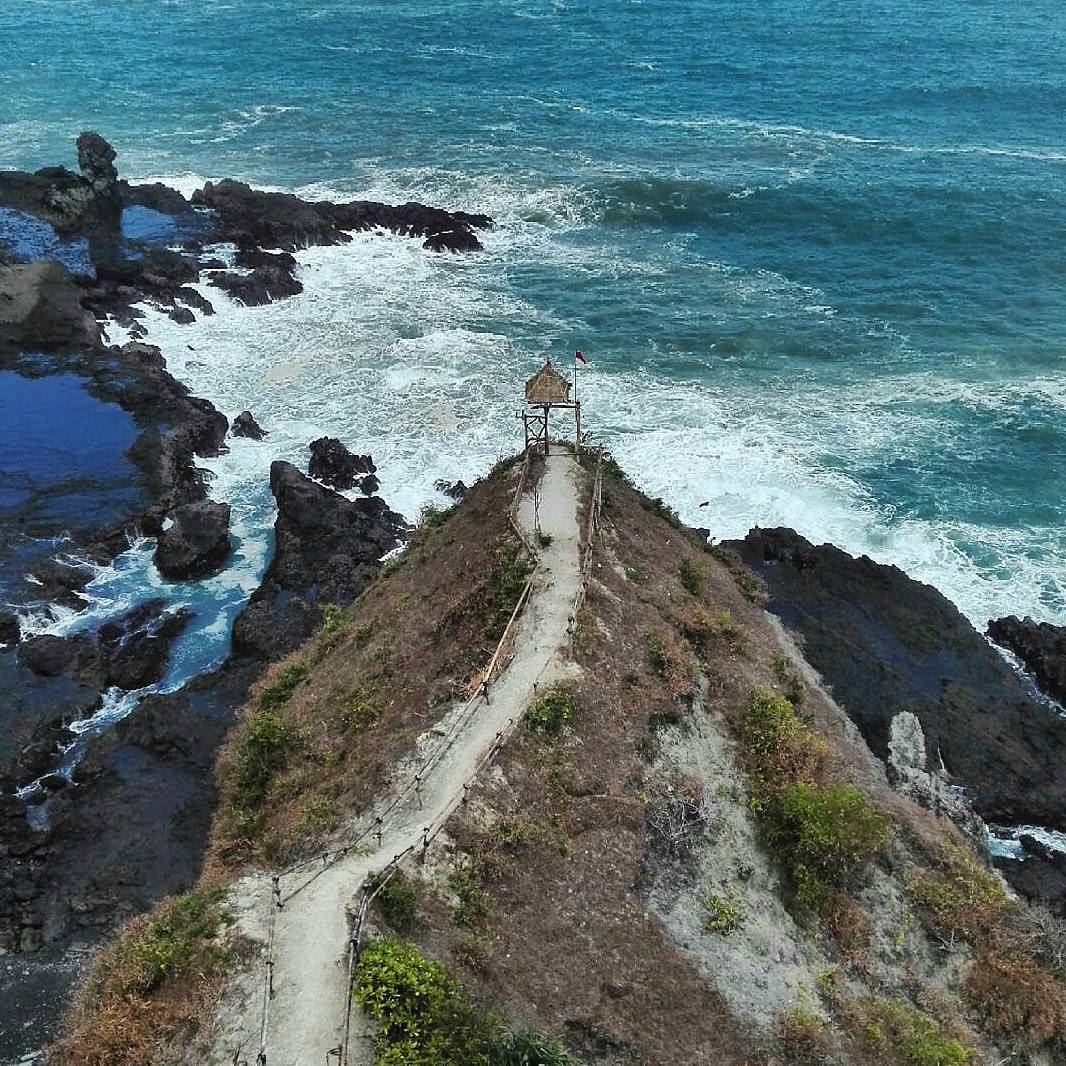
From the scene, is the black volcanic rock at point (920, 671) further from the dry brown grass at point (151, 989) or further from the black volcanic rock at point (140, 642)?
the black volcanic rock at point (140, 642)

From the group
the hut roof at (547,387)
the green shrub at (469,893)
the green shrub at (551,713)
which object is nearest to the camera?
the green shrub at (469,893)

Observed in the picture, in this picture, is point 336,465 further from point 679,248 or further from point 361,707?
point 679,248

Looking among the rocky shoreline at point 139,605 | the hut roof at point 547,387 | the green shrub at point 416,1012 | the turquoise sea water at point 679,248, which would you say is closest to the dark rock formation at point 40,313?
the rocky shoreline at point 139,605

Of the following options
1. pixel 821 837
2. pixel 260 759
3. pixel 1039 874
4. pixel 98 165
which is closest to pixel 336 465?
pixel 260 759

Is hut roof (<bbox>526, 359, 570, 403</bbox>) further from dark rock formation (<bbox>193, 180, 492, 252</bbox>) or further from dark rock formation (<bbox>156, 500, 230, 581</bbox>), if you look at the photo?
dark rock formation (<bbox>193, 180, 492, 252</bbox>)

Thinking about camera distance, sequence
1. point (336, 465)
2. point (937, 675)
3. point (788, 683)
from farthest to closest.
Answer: point (336, 465) → point (937, 675) → point (788, 683)

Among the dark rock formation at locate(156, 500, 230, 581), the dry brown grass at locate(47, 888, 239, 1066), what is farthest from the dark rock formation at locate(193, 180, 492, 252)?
the dry brown grass at locate(47, 888, 239, 1066)

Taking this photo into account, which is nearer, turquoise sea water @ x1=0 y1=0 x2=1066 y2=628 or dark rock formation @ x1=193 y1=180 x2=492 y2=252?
turquoise sea water @ x1=0 y1=0 x2=1066 y2=628
